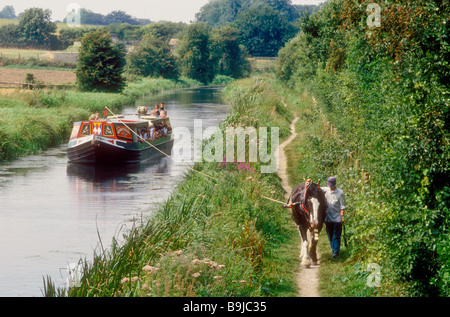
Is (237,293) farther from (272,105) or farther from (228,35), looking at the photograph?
(228,35)

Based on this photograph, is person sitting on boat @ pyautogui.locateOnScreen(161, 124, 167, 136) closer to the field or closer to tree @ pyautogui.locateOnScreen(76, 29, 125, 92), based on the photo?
tree @ pyautogui.locateOnScreen(76, 29, 125, 92)

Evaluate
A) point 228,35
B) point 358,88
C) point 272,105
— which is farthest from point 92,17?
point 358,88

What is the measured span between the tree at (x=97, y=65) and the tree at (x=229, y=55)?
47273 mm

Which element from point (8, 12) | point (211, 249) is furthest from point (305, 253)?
point (8, 12)

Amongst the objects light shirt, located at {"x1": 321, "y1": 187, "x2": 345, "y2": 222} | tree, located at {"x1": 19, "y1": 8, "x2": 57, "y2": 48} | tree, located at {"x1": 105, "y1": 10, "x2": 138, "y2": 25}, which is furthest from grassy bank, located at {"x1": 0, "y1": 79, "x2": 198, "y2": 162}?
tree, located at {"x1": 105, "y1": 10, "x2": 138, "y2": 25}

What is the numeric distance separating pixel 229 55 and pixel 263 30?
19649 mm

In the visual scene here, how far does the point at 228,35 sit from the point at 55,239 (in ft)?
307

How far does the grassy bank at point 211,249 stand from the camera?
8500 mm

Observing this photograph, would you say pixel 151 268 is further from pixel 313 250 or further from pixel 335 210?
pixel 335 210

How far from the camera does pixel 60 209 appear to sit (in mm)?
18094

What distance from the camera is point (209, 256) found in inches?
389

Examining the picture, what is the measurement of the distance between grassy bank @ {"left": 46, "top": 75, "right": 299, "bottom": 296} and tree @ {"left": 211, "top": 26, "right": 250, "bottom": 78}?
87.2 m

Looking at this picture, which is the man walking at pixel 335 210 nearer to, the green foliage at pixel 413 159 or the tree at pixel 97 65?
the green foliage at pixel 413 159
